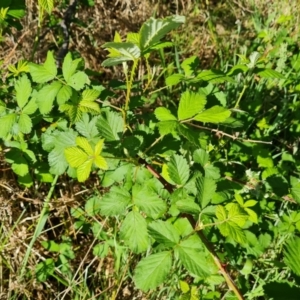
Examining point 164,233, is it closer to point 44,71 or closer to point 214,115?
point 214,115

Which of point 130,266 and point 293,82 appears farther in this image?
point 293,82

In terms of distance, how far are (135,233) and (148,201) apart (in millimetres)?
104

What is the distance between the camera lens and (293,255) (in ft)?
3.51

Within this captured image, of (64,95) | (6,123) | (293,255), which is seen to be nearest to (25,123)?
(6,123)

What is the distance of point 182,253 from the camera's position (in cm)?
124

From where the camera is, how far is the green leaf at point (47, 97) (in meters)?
1.45

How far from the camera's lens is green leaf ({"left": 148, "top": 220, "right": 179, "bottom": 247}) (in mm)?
1260

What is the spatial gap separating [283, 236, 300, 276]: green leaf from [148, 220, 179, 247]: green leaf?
12.9 inches

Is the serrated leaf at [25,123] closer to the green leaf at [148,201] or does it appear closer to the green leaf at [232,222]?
the green leaf at [148,201]

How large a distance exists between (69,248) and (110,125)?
79 cm

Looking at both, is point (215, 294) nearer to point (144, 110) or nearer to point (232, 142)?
point (232, 142)

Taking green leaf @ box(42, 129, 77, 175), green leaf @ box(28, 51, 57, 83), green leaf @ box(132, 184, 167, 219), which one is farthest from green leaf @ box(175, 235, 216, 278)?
green leaf @ box(28, 51, 57, 83)

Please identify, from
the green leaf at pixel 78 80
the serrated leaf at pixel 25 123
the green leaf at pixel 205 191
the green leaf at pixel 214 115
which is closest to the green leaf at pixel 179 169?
the green leaf at pixel 205 191

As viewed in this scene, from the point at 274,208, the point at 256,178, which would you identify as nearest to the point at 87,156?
the point at 256,178
